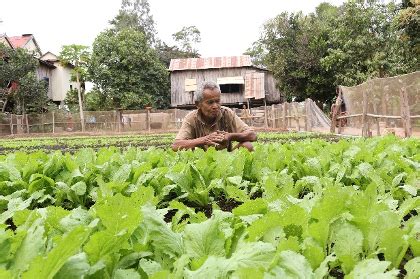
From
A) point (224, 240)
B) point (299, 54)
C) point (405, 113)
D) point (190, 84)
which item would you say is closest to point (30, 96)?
point (190, 84)

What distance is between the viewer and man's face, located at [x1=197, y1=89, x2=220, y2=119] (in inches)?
208

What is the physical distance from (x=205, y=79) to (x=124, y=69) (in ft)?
26.8

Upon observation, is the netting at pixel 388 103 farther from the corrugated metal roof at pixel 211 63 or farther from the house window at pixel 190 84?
the corrugated metal roof at pixel 211 63

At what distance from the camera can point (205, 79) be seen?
4391 centimetres

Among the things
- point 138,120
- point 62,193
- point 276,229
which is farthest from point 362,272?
point 138,120

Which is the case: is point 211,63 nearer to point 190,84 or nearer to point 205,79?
point 205,79

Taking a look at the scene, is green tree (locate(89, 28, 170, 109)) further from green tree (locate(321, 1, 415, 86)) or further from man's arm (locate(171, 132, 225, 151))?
man's arm (locate(171, 132, 225, 151))

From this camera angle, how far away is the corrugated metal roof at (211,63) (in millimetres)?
43562

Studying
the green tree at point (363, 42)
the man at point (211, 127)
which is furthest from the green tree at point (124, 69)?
the man at point (211, 127)

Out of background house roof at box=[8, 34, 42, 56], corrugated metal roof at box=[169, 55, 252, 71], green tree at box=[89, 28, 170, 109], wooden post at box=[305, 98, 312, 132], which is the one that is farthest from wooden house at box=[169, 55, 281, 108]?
wooden post at box=[305, 98, 312, 132]

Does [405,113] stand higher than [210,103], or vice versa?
A: [210,103]

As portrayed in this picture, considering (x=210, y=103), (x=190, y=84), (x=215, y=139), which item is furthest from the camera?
(x=190, y=84)

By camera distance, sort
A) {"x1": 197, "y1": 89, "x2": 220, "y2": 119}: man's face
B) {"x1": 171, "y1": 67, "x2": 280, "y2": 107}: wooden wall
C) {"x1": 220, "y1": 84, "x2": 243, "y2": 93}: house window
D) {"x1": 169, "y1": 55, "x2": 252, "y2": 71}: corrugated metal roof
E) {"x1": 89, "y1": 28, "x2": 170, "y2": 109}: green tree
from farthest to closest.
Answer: {"x1": 220, "y1": 84, "x2": 243, "y2": 93}: house window → {"x1": 171, "y1": 67, "x2": 280, "y2": 107}: wooden wall → {"x1": 169, "y1": 55, "x2": 252, "y2": 71}: corrugated metal roof → {"x1": 89, "y1": 28, "x2": 170, "y2": 109}: green tree → {"x1": 197, "y1": 89, "x2": 220, "y2": 119}: man's face

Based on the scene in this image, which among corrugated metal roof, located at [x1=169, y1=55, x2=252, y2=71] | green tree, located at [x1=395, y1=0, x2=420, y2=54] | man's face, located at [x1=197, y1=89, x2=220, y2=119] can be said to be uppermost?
corrugated metal roof, located at [x1=169, y1=55, x2=252, y2=71]
